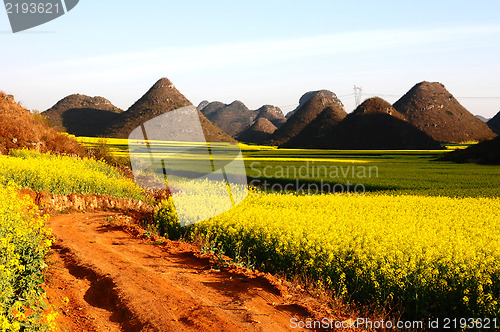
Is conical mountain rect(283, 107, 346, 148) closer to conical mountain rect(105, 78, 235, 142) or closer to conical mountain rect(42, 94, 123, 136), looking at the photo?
conical mountain rect(105, 78, 235, 142)

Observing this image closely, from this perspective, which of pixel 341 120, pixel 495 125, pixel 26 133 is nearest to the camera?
pixel 26 133

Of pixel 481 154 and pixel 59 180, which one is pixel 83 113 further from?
pixel 59 180

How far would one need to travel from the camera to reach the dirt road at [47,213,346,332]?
18.0ft

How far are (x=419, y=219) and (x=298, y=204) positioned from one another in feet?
15.3

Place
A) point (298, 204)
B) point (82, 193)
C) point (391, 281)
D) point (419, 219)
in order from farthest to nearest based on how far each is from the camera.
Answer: point (82, 193), point (298, 204), point (419, 219), point (391, 281)

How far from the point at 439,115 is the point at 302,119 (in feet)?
174

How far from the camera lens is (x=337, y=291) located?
700 cm

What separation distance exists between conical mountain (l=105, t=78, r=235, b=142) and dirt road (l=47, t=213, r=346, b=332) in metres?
85.3

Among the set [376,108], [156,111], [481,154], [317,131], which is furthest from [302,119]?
[481,154]

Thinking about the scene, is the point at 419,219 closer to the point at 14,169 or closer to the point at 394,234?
the point at 394,234

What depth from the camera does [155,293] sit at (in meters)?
Result: 6.46

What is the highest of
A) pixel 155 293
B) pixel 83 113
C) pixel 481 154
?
pixel 83 113

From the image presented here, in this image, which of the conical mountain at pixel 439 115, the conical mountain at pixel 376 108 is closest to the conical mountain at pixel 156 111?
the conical mountain at pixel 376 108

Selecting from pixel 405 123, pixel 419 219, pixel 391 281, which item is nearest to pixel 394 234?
pixel 391 281
